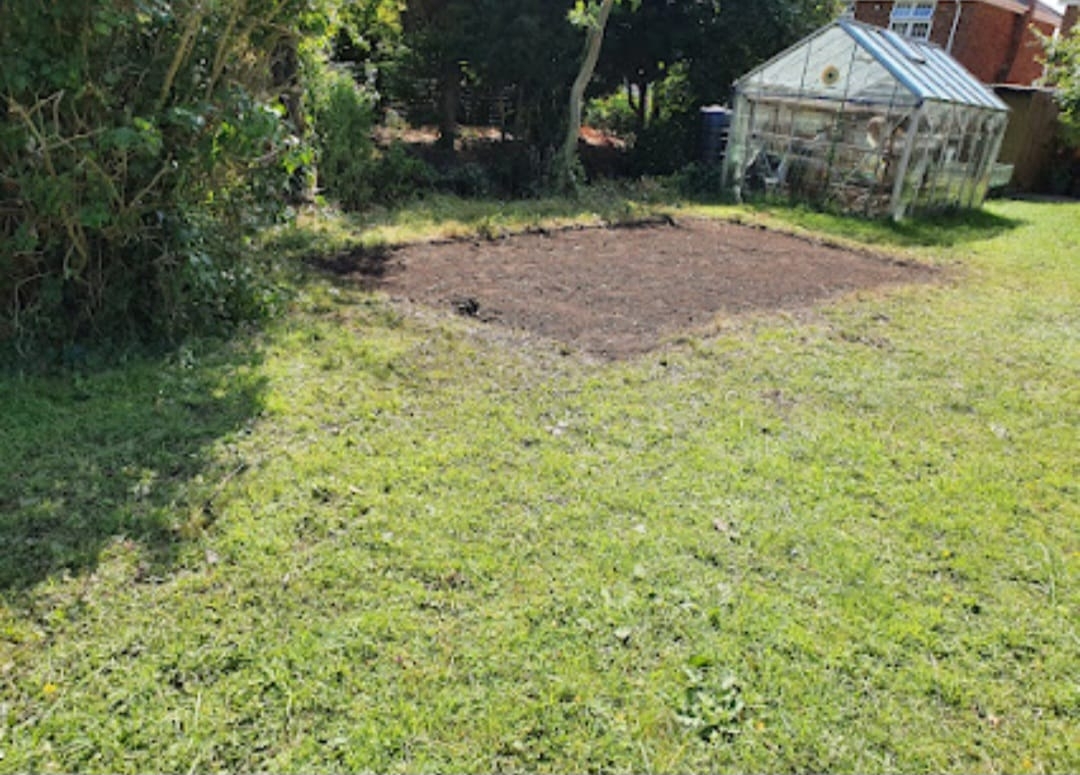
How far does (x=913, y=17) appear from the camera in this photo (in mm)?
25844

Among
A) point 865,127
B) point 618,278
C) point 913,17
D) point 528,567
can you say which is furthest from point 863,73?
point 913,17

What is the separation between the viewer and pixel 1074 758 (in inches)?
96.1

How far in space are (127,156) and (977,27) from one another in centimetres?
2904

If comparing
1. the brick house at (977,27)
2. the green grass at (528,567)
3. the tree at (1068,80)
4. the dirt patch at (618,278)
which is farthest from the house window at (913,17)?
the green grass at (528,567)

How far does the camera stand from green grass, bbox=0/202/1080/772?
7.97 feet

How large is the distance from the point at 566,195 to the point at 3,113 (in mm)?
9999

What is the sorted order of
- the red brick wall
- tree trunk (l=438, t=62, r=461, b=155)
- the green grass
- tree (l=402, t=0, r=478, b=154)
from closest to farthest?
the green grass
tree (l=402, t=0, r=478, b=154)
tree trunk (l=438, t=62, r=461, b=155)
the red brick wall

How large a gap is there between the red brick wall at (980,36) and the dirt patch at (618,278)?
20168mm

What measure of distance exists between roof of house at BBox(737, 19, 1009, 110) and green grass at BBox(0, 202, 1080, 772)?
819 cm

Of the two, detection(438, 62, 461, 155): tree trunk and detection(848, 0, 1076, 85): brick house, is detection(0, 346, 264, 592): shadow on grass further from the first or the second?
detection(848, 0, 1076, 85): brick house

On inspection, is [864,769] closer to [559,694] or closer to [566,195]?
[559,694]

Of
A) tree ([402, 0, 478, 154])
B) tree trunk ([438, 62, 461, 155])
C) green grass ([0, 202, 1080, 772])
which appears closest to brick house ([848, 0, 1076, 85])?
tree trunk ([438, 62, 461, 155])

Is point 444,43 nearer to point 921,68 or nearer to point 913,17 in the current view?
point 921,68

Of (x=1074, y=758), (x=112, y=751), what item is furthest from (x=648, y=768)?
(x=112, y=751)
